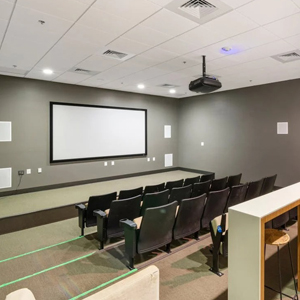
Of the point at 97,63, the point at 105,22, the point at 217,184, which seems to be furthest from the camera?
the point at 97,63

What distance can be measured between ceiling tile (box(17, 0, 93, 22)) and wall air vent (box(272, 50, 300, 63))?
3.79 m

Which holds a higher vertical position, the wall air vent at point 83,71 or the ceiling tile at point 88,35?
the wall air vent at point 83,71

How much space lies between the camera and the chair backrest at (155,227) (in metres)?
2.74

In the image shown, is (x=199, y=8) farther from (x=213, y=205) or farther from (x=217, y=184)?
(x=217, y=184)

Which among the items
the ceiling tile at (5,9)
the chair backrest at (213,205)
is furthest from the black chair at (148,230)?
the ceiling tile at (5,9)

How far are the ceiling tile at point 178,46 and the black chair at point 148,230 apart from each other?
2.71 m

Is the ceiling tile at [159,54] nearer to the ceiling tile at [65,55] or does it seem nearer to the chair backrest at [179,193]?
the ceiling tile at [65,55]

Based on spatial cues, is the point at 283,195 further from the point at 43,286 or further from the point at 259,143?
the point at 259,143

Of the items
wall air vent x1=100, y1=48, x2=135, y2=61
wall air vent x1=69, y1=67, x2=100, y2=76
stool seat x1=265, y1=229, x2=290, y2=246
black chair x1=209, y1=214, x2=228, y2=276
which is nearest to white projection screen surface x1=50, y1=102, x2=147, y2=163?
wall air vent x1=69, y1=67, x2=100, y2=76

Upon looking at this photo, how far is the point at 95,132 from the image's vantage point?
7.70 meters

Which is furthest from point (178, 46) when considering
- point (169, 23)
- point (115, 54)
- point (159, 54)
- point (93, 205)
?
point (93, 205)

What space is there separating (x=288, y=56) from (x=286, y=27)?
1.52m

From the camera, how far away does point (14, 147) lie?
622cm

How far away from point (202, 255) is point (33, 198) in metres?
4.72
